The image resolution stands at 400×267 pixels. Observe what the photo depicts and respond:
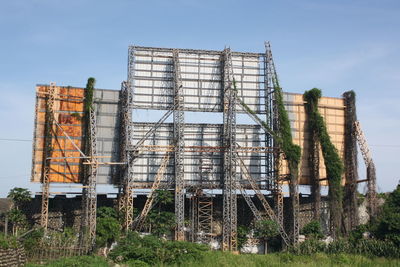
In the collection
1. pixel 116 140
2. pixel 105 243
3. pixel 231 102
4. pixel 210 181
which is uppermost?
pixel 231 102

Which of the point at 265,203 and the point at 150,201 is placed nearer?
the point at 150,201

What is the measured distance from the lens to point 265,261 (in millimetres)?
35031

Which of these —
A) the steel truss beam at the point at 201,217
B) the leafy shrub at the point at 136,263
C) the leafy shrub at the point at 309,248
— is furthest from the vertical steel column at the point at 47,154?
the leafy shrub at the point at 309,248

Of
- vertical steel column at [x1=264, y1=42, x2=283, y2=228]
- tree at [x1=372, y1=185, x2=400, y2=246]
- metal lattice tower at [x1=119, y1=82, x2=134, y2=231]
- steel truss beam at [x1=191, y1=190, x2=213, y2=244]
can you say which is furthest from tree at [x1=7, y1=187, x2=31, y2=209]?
tree at [x1=372, y1=185, x2=400, y2=246]

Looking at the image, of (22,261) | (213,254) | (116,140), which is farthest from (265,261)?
(116,140)

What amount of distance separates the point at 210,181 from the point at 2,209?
19683 millimetres

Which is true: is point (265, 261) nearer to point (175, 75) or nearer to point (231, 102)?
point (231, 102)

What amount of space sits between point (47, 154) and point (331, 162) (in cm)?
2574

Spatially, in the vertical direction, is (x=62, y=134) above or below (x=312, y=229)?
above

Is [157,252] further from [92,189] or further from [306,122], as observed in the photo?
[306,122]

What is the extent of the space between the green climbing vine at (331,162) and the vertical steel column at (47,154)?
24485mm

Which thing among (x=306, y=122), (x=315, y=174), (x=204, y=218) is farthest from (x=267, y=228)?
(x=306, y=122)

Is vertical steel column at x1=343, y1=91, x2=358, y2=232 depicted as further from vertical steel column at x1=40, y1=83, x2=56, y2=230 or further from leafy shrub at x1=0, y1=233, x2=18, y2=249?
leafy shrub at x1=0, y1=233, x2=18, y2=249

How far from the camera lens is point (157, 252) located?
1389 inches
